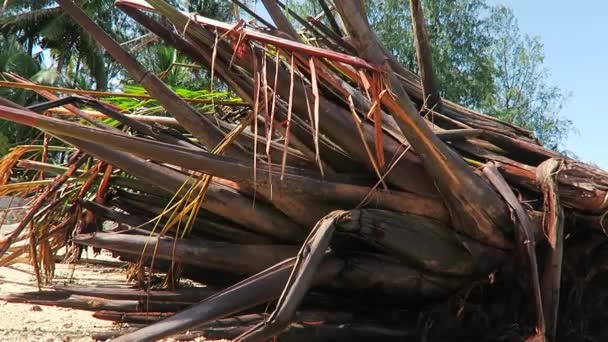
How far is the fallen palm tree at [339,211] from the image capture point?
2.92 meters

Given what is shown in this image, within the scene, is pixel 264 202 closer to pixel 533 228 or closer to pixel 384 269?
pixel 384 269

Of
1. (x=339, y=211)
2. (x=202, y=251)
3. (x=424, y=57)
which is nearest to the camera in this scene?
(x=339, y=211)

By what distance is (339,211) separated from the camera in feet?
9.94

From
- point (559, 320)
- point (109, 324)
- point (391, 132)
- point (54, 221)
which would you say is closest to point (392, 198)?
point (391, 132)

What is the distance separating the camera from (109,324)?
377cm

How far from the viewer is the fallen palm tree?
2.92 metres

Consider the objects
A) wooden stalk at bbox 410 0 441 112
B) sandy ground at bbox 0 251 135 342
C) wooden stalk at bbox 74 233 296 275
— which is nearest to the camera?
wooden stalk at bbox 74 233 296 275

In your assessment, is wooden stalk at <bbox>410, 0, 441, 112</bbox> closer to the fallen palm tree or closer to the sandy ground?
the fallen palm tree

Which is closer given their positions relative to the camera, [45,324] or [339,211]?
[339,211]

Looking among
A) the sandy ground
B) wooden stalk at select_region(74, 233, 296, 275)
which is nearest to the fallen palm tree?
wooden stalk at select_region(74, 233, 296, 275)

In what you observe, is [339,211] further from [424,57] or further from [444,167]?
[424,57]

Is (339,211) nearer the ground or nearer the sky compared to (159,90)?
nearer the ground

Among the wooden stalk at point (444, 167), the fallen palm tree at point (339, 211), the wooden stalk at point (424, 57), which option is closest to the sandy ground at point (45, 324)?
the fallen palm tree at point (339, 211)

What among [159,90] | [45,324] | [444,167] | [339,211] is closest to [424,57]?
[444,167]
